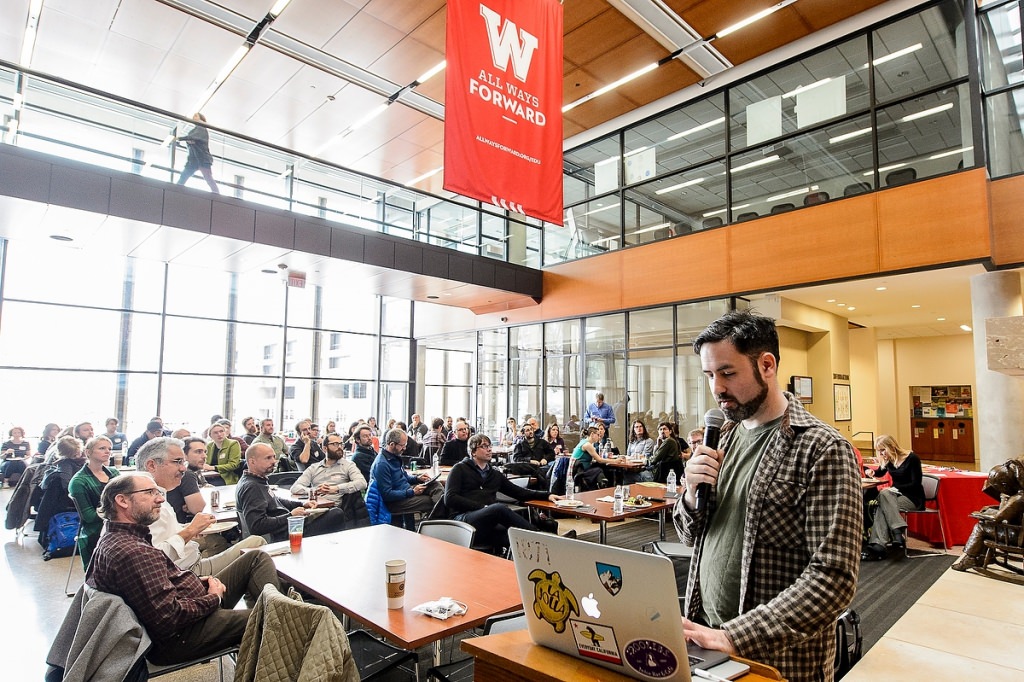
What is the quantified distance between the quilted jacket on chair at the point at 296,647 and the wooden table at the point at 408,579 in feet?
0.81

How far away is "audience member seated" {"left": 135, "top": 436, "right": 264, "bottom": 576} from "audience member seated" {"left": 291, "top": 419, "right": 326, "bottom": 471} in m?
3.86

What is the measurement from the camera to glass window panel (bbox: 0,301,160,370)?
10.3 meters

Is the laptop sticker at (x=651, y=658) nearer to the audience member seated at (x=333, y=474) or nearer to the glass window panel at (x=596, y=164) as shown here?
the audience member seated at (x=333, y=474)

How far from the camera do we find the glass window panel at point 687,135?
9.82 m

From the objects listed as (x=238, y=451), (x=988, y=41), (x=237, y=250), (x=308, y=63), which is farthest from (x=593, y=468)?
(x=988, y=41)

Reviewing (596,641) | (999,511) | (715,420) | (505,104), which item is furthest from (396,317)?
(596,641)

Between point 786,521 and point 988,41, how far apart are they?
9500 mm

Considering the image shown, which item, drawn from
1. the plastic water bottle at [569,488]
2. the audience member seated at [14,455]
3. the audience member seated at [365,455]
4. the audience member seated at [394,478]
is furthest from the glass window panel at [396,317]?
the audience member seated at [394,478]

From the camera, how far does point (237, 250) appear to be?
8.26 m

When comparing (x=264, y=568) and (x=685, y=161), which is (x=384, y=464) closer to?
(x=264, y=568)

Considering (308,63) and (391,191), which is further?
(391,191)

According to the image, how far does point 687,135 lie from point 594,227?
2.38 meters

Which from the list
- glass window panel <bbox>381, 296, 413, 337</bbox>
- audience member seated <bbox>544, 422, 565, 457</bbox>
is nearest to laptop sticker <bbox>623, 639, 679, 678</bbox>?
audience member seated <bbox>544, 422, 565, 457</bbox>

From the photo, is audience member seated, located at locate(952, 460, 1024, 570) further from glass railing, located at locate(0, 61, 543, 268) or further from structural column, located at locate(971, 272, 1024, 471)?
glass railing, located at locate(0, 61, 543, 268)
